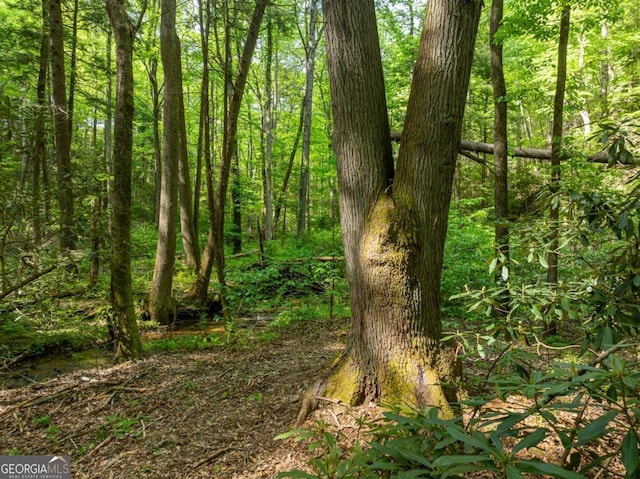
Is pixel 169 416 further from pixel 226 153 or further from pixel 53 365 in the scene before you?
pixel 226 153

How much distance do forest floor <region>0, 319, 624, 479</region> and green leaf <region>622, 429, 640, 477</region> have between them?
68 cm

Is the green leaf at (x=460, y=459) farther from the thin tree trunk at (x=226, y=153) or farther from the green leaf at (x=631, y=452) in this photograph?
the thin tree trunk at (x=226, y=153)

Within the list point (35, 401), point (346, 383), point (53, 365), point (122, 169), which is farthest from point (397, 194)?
point (53, 365)

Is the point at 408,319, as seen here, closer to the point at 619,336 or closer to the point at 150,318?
the point at 619,336

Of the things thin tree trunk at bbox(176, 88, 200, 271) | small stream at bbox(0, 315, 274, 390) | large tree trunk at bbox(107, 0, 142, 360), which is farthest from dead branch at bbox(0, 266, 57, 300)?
thin tree trunk at bbox(176, 88, 200, 271)

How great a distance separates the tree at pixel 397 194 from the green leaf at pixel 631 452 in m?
1.36

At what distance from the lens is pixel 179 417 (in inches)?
114

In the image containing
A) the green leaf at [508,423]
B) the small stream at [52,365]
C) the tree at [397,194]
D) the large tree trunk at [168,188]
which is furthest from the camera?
the large tree trunk at [168,188]

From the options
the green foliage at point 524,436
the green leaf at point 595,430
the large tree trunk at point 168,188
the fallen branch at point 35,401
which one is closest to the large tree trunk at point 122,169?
the fallen branch at point 35,401

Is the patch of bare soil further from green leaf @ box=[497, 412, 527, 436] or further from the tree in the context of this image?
green leaf @ box=[497, 412, 527, 436]

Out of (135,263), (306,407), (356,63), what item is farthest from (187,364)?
(135,263)

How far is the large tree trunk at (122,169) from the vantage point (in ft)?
12.5

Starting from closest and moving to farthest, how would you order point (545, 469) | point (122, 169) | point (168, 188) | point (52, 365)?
point (545, 469) < point (122, 169) < point (52, 365) < point (168, 188)

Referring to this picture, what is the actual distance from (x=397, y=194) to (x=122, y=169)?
3.22m
